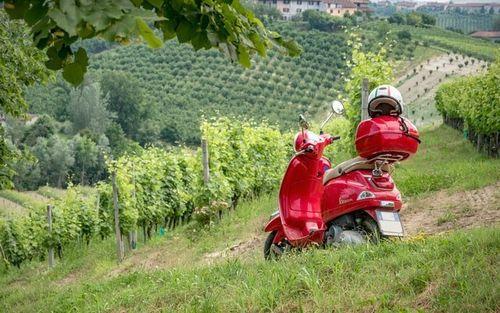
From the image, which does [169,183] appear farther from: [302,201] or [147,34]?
[147,34]

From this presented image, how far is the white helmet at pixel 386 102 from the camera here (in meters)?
6.56

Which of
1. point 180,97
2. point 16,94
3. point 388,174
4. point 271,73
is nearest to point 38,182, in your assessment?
point 180,97

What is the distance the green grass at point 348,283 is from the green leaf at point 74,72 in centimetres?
195

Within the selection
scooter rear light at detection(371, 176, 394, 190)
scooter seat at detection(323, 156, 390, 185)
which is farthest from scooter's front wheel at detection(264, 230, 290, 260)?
scooter rear light at detection(371, 176, 394, 190)

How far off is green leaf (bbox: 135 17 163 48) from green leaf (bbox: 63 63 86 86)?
44 cm

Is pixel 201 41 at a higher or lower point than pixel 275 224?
higher

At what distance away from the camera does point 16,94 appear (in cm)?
1105

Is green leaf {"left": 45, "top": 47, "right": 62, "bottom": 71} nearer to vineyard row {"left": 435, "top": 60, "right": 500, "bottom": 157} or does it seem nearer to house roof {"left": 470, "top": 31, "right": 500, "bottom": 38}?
vineyard row {"left": 435, "top": 60, "right": 500, "bottom": 157}

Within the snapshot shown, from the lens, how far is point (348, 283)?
182 inches

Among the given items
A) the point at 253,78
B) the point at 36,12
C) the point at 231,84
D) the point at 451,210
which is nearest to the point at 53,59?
the point at 36,12

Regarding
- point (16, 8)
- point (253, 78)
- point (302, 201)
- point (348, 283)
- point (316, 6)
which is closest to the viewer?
point (16, 8)

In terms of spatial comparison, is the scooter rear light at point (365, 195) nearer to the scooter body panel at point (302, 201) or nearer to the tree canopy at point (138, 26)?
the scooter body panel at point (302, 201)

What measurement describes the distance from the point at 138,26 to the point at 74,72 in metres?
0.65

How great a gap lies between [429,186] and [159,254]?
13.0 feet
